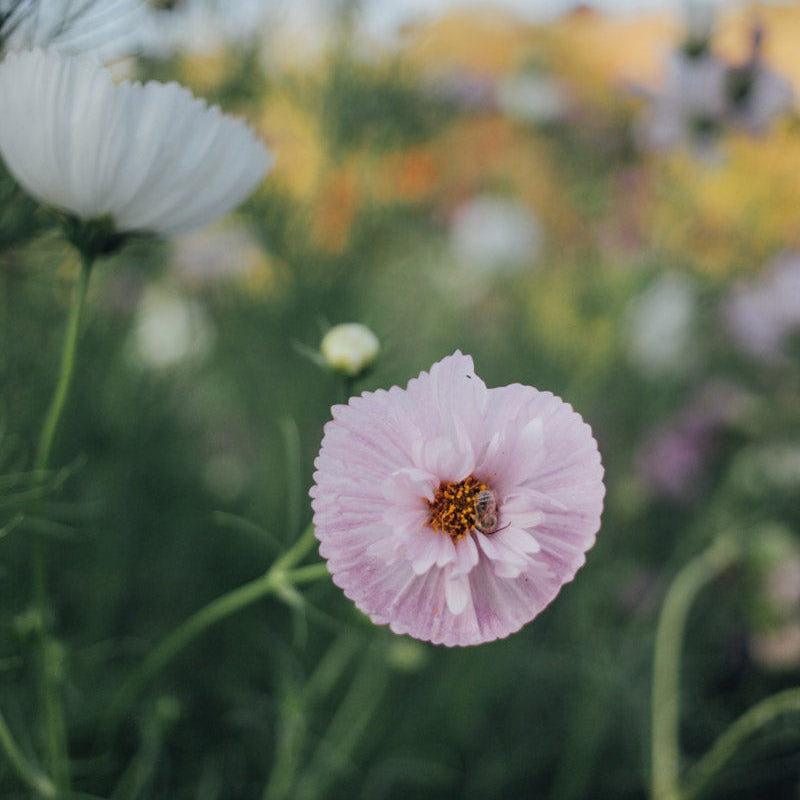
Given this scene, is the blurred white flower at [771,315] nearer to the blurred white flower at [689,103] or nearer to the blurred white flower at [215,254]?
the blurred white flower at [689,103]

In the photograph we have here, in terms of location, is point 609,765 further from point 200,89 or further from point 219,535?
point 200,89

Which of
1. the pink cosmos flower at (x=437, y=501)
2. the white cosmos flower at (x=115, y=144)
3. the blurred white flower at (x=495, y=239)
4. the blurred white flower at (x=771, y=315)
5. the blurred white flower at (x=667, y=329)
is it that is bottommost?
the pink cosmos flower at (x=437, y=501)

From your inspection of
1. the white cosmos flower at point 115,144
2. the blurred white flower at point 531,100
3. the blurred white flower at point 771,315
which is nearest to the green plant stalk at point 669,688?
the blurred white flower at point 771,315

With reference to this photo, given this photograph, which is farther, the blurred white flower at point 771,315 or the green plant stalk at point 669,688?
the blurred white flower at point 771,315

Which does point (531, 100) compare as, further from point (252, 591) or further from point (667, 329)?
point (252, 591)

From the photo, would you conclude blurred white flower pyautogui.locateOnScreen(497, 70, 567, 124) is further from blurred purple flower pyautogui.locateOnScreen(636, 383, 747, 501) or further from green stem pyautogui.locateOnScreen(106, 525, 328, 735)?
green stem pyautogui.locateOnScreen(106, 525, 328, 735)

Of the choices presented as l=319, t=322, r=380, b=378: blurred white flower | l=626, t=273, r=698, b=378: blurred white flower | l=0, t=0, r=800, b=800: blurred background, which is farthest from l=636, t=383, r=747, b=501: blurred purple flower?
l=319, t=322, r=380, b=378: blurred white flower
